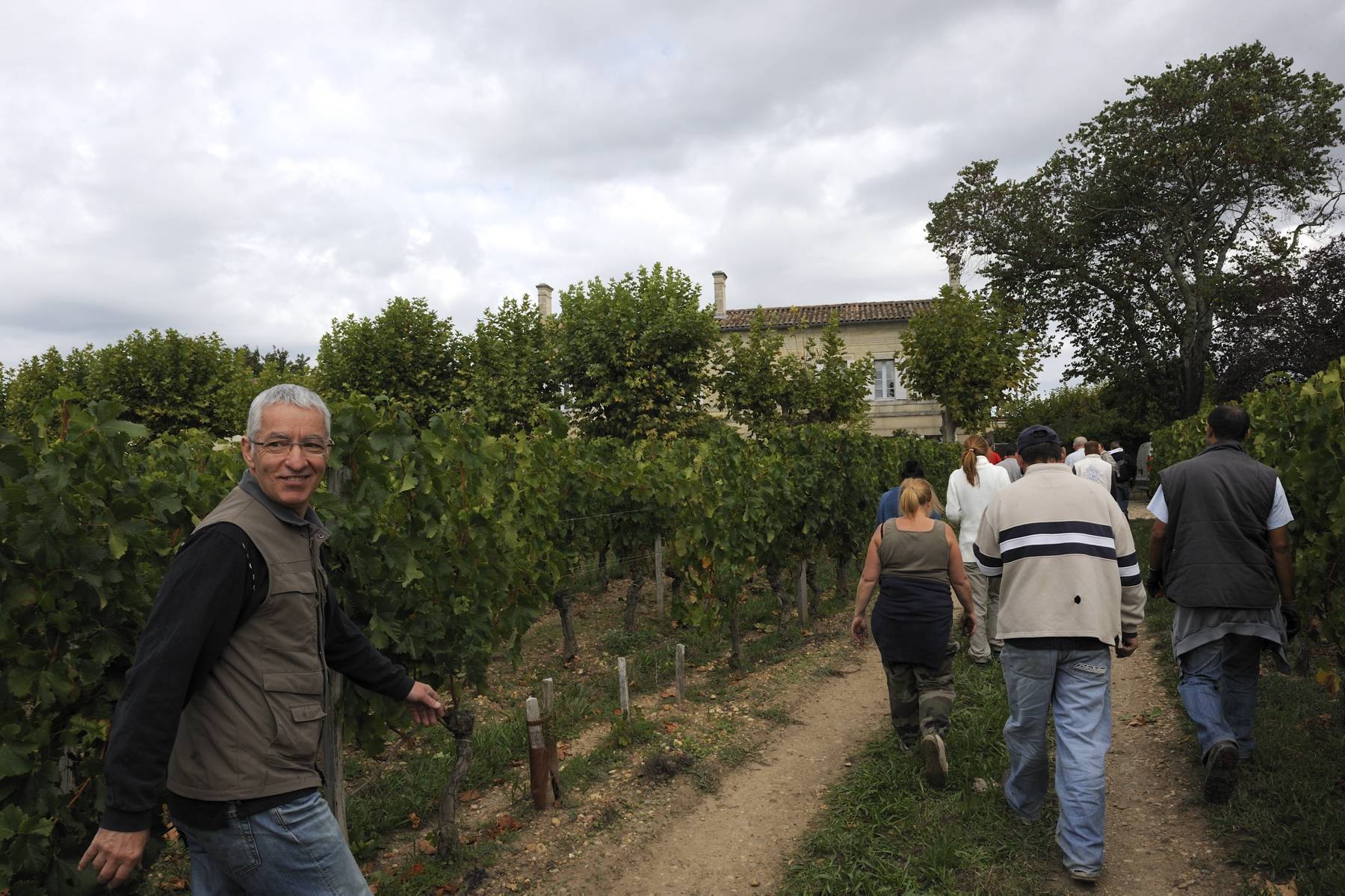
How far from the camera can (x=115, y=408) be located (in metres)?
3.18

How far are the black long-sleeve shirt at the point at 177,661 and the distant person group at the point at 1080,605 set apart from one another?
11.0ft

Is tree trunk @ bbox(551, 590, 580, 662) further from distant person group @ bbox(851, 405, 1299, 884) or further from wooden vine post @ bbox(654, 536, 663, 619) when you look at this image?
distant person group @ bbox(851, 405, 1299, 884)

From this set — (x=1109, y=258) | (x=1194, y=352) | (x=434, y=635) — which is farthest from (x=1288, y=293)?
(x=434, y=635)

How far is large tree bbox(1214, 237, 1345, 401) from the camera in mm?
23656

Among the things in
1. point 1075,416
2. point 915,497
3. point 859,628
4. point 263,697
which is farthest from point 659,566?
point 1075,416

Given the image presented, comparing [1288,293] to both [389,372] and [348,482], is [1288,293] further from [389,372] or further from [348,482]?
[348,482]

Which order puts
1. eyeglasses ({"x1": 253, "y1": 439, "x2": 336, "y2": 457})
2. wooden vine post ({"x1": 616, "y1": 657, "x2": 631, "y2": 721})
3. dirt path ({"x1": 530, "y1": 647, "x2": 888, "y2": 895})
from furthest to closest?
wooden vine post ({"x1": 616, "y1": 657, "x2": 631, "y2": 721})
dirt path ({"x1": 530, "y1": 647, "x2": 888, "y2": 895})
eyeglasses ({"x1": 253, "y1": 439, "x2": 336, "y2": 457})

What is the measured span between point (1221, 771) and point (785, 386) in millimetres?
24051

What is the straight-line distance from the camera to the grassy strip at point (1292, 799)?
3.83 m

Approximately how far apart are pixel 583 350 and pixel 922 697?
65.8 ft

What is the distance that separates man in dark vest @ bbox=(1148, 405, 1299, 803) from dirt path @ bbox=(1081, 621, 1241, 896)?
29 cm

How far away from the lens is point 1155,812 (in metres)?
4.59

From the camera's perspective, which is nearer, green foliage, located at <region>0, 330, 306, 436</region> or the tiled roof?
green foliage, located at <region>0, 330, 306, 436</region>

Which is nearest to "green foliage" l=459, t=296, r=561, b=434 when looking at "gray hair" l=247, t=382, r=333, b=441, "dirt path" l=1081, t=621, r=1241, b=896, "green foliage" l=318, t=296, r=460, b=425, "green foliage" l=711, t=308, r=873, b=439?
"green foliage" l=318, t=296, r=460, b=425
